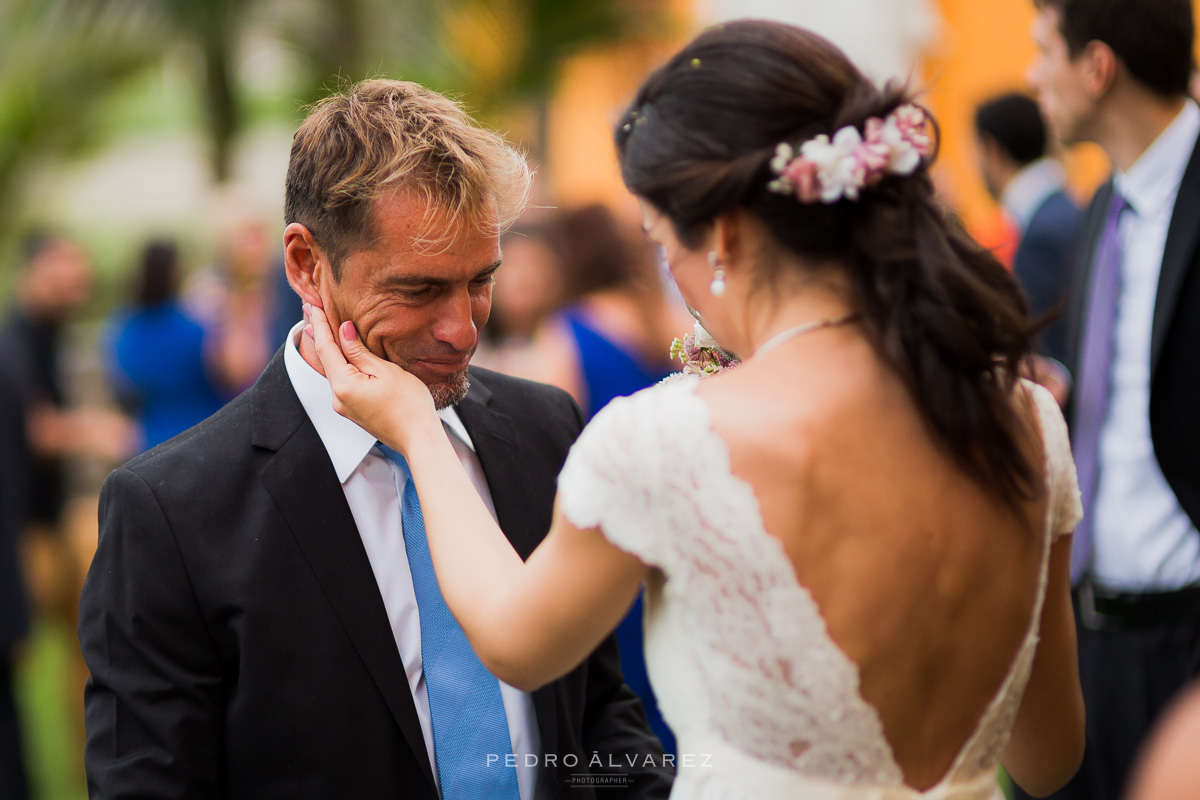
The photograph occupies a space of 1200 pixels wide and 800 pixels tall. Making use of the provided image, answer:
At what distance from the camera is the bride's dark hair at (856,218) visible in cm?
146

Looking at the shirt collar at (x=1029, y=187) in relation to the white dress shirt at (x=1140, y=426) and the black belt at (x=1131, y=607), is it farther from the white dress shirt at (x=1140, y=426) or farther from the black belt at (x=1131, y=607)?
the black belt at (x=1131, y=607)

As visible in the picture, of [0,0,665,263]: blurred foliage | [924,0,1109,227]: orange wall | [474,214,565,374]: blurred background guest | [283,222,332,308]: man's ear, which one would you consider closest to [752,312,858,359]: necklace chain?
[283,222,332,308]: man's ear

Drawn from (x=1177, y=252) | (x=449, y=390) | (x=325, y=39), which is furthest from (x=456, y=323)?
(x=325, y=39)

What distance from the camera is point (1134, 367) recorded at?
10.1 ft

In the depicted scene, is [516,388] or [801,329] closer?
[801,329]

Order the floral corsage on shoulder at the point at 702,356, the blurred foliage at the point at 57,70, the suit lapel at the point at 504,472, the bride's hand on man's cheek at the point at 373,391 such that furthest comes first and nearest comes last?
the blurred foliage at the point at 57,70, the suit lapel at the point at 504,472, the floral corsage on shoulder at the point at 702,356, the bride's hand on man's cheek at the point at 373,391

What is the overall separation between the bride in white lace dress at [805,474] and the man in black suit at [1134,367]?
1581 mm

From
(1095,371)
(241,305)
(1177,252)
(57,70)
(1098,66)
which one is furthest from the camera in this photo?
(57,70)

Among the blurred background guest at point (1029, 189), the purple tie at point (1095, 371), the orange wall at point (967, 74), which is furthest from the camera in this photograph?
the orange wall at point (967, 74)

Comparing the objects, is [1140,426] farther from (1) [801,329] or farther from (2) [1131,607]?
(1) [801,329]

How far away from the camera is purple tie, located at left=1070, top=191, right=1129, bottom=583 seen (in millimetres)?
3133

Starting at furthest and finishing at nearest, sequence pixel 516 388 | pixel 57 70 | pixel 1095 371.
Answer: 1. pixel 57 70
2. pixel 1095 371
3. pixel 516 388

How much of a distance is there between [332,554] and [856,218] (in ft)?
3.20

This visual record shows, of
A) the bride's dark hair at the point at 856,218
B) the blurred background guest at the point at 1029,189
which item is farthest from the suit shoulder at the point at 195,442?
the blurred background guest at the point at 1029,189
